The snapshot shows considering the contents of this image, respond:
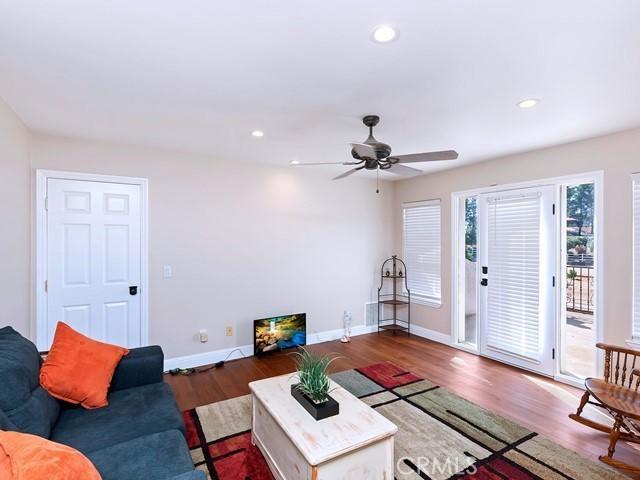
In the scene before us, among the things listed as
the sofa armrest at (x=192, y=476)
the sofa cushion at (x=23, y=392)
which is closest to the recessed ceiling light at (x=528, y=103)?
the sofa armrest at (x=192, y=476)

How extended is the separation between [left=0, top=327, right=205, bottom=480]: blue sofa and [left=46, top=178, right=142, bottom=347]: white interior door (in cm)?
139

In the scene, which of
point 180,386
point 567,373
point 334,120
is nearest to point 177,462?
point 180,386

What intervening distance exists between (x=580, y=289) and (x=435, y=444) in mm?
3555

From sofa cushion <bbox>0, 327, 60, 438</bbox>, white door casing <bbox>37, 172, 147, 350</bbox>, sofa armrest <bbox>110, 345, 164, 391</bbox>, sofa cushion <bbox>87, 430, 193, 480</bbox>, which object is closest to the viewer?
sofa cushion <bbox>87, 430, 193, 480</bbox>

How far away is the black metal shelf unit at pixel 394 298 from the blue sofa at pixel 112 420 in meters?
3.84

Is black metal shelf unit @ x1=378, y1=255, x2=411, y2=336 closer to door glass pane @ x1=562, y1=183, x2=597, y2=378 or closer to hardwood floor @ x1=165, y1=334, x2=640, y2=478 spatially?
hardwood floor @ x1=165, y1=334, x2=640, y2=478

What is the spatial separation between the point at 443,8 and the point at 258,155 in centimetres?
274

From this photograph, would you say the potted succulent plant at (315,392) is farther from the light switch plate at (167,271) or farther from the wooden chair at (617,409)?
the light switch plate at (167,271)

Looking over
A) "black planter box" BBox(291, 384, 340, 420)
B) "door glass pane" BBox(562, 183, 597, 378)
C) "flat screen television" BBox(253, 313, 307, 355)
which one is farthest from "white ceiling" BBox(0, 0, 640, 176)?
"flat screen television" BBox(253, 313, 307, 355)

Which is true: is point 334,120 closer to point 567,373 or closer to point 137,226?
point 137,226

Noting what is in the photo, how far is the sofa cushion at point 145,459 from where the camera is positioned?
4.47 ft

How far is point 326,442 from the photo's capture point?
1675mm

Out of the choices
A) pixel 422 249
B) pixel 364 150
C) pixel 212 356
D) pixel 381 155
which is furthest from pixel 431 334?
pixel 364 150

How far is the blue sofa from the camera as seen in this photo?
1409 mm
